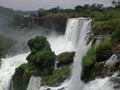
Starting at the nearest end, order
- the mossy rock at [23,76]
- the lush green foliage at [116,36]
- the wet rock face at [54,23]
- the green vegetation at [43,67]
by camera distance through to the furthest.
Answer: the lush green foliage at [116,36] → the green vegetation at [43,67] → the mossy rock at [23,76] → the wet rock face at [54,23]

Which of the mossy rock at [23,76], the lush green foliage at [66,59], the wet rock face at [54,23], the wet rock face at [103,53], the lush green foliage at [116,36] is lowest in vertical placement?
the mossy rock at [23,76]

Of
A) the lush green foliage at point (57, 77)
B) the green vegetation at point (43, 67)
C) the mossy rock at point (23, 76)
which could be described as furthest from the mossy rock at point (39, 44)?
the lush green foliage at point (57, 77)

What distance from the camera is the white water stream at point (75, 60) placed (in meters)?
37.8

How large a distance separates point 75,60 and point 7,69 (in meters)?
18.7

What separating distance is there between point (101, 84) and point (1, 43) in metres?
48.5

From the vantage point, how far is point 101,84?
3378 cm

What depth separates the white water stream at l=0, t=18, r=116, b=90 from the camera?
37828 millimetres

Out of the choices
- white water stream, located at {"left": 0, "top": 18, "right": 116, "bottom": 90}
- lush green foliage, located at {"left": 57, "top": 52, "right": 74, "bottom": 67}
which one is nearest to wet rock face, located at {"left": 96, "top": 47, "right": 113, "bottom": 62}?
white water stream, located at {"left": 0, "top": 18, "right": 116, "bottom": 90}

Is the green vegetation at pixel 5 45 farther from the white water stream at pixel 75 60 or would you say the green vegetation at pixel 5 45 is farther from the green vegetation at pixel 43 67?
the green vegetation at pixel 43 67

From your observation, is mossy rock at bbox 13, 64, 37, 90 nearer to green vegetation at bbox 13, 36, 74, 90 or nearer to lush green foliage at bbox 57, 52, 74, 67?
green vegetation at bbox 13, 36, 74, 90

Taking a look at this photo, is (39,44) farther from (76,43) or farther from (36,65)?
(76,43)

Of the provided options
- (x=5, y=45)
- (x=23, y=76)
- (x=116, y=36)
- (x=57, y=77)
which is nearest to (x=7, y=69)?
(x=23, y=76)

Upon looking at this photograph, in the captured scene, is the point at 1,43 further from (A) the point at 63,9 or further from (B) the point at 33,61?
(B) the point at 33,61

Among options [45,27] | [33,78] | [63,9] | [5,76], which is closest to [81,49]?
[33,78]
